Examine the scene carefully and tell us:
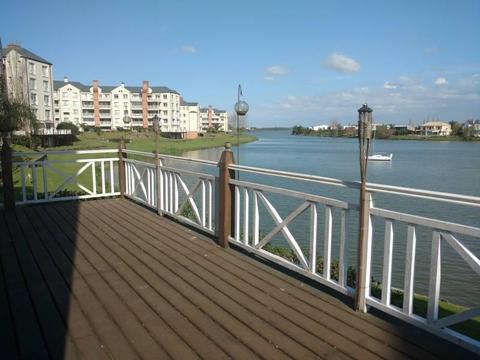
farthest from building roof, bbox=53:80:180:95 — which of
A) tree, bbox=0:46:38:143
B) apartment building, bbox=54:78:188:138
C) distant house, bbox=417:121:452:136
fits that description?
distant house, bbox=417:121:452:136

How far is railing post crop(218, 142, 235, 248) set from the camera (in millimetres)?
4391

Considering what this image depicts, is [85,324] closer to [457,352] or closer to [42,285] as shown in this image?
[42,285]

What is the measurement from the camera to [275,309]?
2924 millimetres

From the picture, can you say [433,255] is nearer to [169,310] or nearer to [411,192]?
[411,192]

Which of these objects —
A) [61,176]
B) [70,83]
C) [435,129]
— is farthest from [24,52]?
[435,129]

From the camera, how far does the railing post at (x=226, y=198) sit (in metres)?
4.39

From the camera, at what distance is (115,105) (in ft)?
265

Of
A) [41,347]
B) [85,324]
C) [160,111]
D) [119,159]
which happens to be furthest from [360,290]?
[160,111]

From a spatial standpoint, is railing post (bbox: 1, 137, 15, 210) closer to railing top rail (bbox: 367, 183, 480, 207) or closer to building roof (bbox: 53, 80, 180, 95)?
railing top rail (bbox: 367, 183, 480, 207)

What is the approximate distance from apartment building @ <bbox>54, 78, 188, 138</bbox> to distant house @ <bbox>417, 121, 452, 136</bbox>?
198 feet

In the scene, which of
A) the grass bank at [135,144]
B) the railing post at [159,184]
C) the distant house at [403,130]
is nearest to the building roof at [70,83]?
the grass bank at [135,144]

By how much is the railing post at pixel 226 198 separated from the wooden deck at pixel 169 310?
0.22 m

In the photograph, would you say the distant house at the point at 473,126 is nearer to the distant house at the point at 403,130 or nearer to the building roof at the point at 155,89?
the distant house at the point at 403,130

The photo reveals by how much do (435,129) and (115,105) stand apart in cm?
7868
